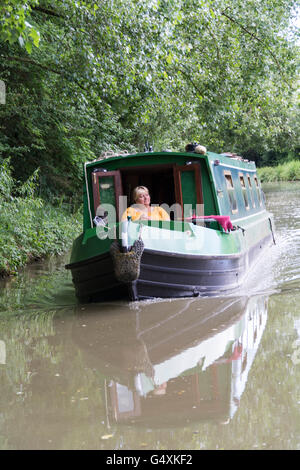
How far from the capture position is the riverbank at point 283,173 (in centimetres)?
4350

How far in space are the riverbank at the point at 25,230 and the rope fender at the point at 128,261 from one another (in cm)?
354

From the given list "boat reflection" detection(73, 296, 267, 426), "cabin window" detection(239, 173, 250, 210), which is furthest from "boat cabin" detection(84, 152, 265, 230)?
"cabin window" detection(239, 173, 250, 210)

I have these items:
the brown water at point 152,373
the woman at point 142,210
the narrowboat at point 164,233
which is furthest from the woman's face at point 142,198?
the brown water at point 152,373

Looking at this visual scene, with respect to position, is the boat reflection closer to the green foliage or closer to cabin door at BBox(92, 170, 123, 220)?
cabin door at BBox(92, 170, 123, 220)

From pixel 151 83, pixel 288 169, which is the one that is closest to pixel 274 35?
pixel 151 83

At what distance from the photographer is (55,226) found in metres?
13.4

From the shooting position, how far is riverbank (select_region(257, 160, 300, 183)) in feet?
143

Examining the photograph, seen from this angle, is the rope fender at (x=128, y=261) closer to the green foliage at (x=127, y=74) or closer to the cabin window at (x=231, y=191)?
the green foliage at (x=127, y=74)

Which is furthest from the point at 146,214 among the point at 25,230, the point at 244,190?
the point at 25,230

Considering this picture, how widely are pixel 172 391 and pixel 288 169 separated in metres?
41.8

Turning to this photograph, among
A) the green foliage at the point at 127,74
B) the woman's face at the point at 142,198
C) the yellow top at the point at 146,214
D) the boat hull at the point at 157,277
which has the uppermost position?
the green foliage at the point at 127,74

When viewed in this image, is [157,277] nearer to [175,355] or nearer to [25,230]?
[175,355]

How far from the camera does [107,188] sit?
891cm

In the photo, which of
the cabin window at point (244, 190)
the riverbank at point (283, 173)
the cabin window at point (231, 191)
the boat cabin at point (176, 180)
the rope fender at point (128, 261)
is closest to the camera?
the rope fender at point (128, 261)
